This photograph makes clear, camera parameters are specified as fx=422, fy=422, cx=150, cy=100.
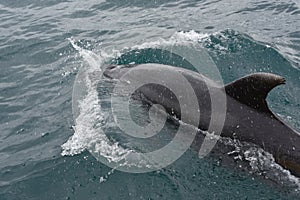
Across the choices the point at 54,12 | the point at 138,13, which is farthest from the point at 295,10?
the point at 54,12

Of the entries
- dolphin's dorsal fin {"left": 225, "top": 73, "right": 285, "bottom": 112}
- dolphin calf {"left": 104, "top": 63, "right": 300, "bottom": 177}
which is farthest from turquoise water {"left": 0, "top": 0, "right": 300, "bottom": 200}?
dolphin's dorsal fin {"left": 225, "top": 73, "right": 285, "bottom": 112}

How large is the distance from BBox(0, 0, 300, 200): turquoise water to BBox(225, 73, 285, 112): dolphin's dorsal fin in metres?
1.02

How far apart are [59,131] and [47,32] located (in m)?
8.39

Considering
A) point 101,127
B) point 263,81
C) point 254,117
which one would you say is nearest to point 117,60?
point 101,127

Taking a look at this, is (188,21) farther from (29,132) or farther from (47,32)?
(29,132)

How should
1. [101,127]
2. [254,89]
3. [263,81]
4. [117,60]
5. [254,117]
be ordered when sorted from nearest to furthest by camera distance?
[263,81] < [254,89] < [254,117] < [101,127] < [117,60]

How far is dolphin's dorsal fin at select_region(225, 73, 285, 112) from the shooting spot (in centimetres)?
701

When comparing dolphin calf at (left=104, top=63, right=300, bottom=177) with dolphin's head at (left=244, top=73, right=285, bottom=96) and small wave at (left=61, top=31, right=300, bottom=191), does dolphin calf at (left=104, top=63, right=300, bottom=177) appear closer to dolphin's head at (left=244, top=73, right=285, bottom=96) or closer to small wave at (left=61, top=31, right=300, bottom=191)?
dolphin's head at (left=244, top=73, right=285, bottom=96)

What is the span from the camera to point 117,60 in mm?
13000

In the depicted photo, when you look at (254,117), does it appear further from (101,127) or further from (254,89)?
(101,127)

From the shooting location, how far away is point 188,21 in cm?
1661

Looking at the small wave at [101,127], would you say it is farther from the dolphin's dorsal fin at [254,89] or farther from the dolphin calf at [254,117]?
the dolphin's dorsal fin at [254,89]

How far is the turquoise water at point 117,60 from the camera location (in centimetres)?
743

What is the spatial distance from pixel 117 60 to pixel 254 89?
6442 millimetres
